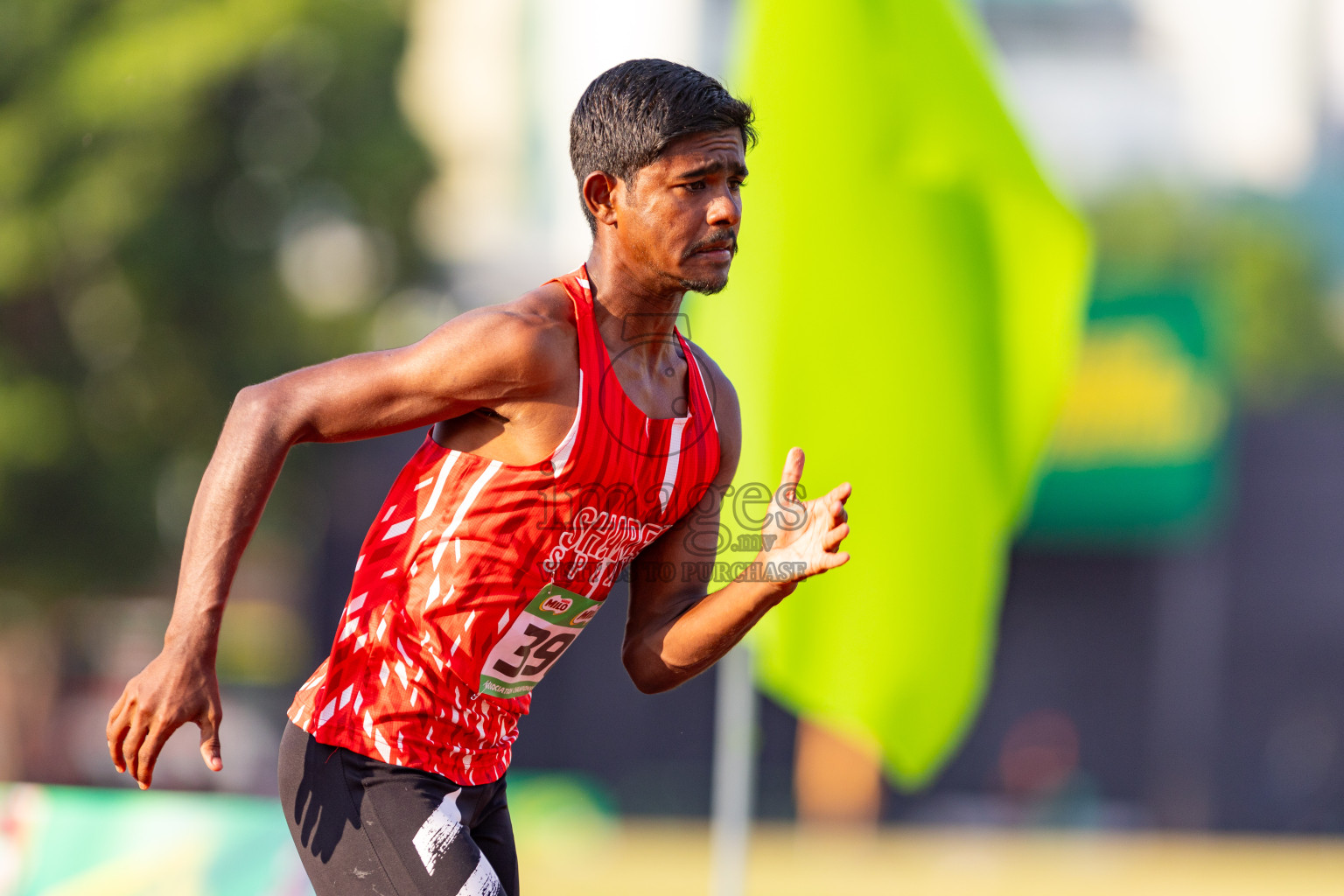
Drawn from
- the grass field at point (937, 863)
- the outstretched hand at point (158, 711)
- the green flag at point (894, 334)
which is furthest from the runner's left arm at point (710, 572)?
the grass field at point (937, 863)

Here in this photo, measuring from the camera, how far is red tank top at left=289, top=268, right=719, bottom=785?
2830 mm

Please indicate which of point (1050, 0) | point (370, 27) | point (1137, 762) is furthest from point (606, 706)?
point (1050, 0)

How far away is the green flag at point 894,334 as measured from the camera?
6.43m

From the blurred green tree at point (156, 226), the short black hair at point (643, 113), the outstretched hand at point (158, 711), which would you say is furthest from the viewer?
the blurred green tree at point (156, 226)

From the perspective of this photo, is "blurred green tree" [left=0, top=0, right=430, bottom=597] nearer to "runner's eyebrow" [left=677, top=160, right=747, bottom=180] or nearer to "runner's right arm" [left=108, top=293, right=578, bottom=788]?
"runner's right arm" [left=108, top=293, right=578, bottom=788]

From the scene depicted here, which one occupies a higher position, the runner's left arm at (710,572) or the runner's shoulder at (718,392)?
the runner's shoulder at (718,392)

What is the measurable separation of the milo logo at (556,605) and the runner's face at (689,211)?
0.73 metres

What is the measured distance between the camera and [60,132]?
14945mm

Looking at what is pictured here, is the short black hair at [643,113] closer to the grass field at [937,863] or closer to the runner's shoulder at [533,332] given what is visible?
the runner's shoulder at [533,332]

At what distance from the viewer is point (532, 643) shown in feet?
9.74

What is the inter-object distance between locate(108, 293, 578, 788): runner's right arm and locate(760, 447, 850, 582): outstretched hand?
54 cm

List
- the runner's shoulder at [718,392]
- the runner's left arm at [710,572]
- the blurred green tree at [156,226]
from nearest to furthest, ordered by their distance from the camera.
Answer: the runner's left arm at [710,572]
the runner's shoulder at [718,392]
the blurred green tree at [156,226]

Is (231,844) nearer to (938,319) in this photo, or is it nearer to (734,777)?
(734,777)

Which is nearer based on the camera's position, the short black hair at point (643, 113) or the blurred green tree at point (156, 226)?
the short black hair at point (643, 113)
